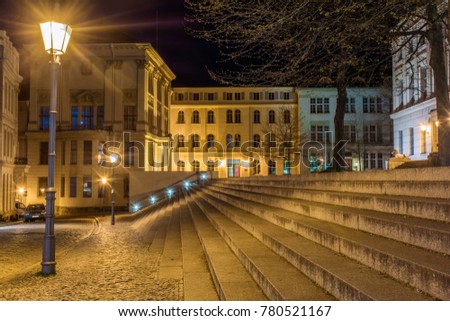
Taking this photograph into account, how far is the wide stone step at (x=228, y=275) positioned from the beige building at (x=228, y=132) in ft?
186

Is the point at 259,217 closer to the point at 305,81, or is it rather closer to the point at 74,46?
the point at 305,81

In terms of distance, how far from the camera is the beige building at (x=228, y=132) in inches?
2648

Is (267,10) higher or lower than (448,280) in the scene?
higher

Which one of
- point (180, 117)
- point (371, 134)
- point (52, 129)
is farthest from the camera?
point (180, 117)

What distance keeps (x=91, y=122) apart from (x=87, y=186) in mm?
7227

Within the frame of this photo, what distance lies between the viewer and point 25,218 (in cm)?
3925

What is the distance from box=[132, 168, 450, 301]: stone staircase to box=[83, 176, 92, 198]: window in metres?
46.3

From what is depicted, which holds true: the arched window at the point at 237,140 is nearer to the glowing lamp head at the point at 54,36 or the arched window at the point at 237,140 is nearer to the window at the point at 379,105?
the window at the point at 379,105

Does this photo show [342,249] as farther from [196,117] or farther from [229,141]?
[196,117]

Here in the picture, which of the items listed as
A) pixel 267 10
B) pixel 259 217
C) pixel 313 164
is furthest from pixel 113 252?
pixel 313 164

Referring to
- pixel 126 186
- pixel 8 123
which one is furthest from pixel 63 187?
pixel 8 123

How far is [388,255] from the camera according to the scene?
4.93m

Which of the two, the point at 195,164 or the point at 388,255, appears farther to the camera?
the point at 195,164

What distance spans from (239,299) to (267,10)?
491 centimetres
